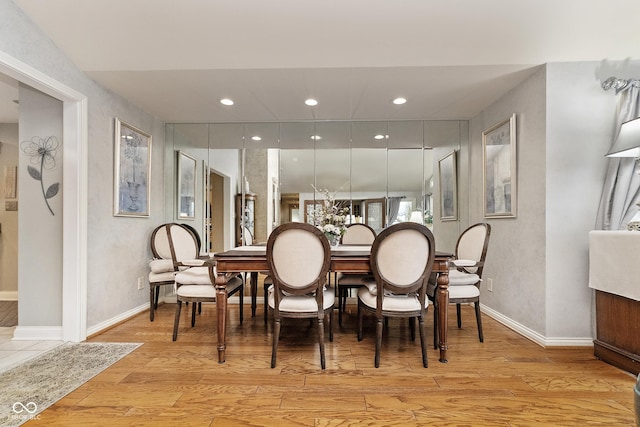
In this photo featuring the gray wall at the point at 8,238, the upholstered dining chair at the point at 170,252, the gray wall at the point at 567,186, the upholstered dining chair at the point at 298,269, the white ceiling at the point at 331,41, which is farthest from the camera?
the gray wall at the point at 8,238


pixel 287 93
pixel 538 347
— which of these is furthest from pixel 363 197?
pixel 538 347

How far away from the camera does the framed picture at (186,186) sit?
4.20 m

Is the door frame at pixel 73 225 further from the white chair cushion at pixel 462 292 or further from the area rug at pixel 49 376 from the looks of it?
the white chair cushion at pixel 462 292

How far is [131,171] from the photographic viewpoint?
132 inches

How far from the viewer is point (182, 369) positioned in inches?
84.0

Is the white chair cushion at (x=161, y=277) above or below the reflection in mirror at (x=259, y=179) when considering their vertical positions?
below

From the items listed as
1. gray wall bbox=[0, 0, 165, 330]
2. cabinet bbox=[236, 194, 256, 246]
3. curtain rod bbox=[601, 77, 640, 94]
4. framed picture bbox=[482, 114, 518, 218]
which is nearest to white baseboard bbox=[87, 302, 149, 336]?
gray wall bbox=[0, 0, 165, 330]

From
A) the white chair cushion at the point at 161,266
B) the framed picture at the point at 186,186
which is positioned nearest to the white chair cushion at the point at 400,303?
the white chair cushion at the point at 161,266

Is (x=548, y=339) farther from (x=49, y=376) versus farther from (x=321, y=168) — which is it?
(x=49, y=376)

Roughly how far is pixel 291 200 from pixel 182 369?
8.25 feet

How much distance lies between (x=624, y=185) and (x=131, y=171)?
14.7ft

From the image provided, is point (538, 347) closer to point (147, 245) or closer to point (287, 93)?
point (287, 93)

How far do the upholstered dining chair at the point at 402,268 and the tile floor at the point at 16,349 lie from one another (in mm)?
2588

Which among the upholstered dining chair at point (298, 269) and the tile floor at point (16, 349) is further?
the tile floor at point (16, 349)
